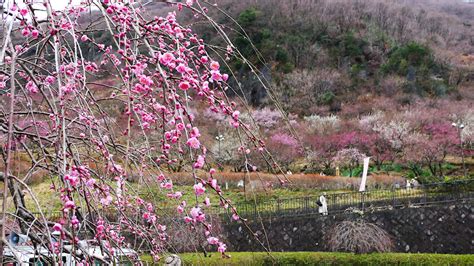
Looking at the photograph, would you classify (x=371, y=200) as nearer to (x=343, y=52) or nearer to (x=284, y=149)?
(x=284, y=149)

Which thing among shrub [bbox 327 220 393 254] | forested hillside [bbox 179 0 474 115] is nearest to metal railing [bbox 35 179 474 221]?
shrub [bbox 327 220 393 254]

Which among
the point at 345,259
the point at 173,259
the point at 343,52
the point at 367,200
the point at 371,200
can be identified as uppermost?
the point at 173,259

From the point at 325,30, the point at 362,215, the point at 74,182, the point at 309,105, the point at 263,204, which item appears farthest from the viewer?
the point at 325,30

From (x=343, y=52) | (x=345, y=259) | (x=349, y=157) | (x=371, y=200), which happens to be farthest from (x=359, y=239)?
(x=343, y=52)

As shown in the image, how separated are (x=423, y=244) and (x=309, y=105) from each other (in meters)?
16.8

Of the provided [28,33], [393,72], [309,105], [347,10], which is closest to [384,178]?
[309,105]

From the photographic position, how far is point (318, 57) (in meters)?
32.2

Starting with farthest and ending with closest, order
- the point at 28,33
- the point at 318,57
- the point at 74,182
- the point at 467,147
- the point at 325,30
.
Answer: the point at 325,30, the point at 318,57, the point at 467,147, the point at 28,33, the point at 74,182

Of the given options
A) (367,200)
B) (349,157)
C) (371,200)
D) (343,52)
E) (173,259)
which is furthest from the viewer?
(343,52)

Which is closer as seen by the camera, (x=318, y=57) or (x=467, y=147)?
(x=467, y=147)

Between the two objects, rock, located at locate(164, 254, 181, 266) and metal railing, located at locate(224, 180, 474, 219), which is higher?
rock, located at locate(164, 254, 181, 266)

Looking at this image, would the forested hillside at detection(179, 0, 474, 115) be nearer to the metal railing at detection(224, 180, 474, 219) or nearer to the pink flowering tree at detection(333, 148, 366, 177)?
the pink flowering tree at detection(333, 148, 366, 177)

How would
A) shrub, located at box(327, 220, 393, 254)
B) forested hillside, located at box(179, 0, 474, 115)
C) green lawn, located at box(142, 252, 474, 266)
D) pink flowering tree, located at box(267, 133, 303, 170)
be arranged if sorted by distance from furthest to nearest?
forested hillside, located at box(179, 0, 474, 115), pink flowering tree, located at box(267, 133, 303, 170), shrub, located at box(327, 220, 393, 254), green lawn, located at box(142, 252, 474, 266)

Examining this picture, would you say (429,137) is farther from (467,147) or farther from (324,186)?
(324,186)
